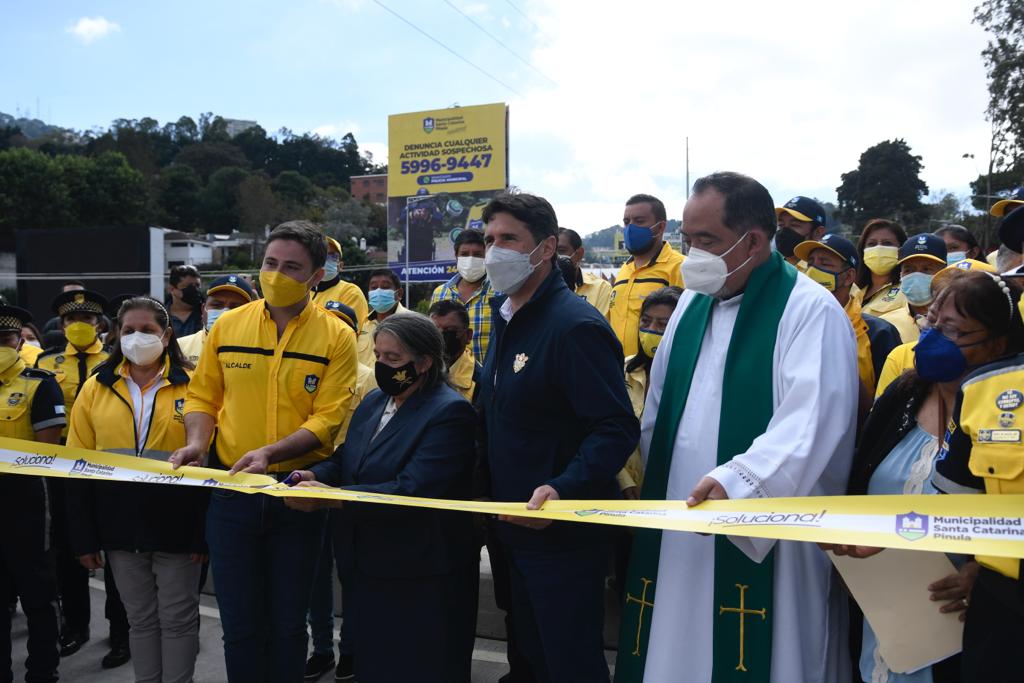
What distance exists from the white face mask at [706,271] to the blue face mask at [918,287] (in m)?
2.59

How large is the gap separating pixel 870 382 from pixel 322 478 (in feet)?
9.36

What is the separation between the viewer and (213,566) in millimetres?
3582

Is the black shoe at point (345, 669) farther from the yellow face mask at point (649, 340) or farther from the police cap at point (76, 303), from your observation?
the police cap at point (76, 303)

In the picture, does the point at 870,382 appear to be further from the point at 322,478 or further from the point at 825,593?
the point at 322,478

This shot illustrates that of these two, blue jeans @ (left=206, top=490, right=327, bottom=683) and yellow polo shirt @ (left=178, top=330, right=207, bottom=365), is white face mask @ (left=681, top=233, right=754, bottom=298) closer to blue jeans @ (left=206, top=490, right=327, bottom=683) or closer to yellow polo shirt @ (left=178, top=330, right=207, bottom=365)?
blue jeans @ (left=206, top=490, right=327, bottom=683)

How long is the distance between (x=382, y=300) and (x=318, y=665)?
3.15 metres

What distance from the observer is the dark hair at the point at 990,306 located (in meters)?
2.43

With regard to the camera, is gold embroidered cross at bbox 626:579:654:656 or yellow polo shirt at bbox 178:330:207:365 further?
yellow polo shirt at bbox 178:330:207:365

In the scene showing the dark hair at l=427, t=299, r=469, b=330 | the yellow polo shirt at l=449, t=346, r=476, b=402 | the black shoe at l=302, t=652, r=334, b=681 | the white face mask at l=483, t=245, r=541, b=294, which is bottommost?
the black shoe at l=302, t=652, r=334, b=681

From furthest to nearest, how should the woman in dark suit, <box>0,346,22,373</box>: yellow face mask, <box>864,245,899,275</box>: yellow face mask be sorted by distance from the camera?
1. <box>864,245,899,275</box>: yellow face mask
2. <box>0,346,22,373</box>: yellow face mask
3. the woman in dark suit

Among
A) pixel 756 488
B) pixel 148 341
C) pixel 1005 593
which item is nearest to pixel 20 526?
pixel 148 341

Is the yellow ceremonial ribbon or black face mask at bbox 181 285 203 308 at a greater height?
black face mask at bbox 181 285 203 308

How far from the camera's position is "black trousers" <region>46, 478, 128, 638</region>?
5.09 meters

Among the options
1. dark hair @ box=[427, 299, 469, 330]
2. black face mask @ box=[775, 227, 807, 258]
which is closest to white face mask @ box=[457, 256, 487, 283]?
dark hair @ box=[427, 299, 469, 330]
